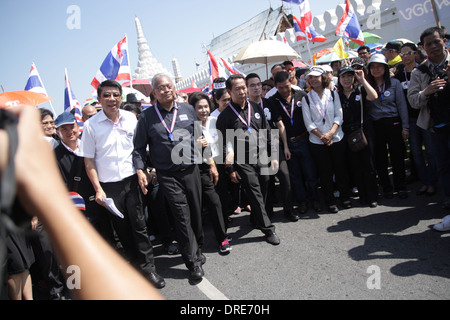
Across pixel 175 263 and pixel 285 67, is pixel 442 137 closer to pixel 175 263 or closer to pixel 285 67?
pixel 285 67

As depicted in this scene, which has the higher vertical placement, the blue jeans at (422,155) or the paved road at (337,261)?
the blue jeans at (422,155)

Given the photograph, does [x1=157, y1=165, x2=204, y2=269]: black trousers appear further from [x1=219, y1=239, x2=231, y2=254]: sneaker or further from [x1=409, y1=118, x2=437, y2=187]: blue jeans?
[x1=409, y1=118, x2=437, y2=187]: blue jeans

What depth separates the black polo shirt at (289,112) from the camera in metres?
4.78

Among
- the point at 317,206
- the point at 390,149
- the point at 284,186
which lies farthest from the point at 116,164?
the point at 390,149

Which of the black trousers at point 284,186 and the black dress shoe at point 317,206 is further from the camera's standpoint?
the black dress shoe at point 317,206

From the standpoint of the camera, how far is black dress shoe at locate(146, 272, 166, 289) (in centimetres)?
334

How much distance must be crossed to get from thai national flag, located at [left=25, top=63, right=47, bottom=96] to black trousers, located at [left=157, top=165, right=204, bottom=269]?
203 inches

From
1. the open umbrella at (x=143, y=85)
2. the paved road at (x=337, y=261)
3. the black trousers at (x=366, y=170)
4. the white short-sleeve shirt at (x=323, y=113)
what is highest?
the open umbrella at (x=143, y=85)

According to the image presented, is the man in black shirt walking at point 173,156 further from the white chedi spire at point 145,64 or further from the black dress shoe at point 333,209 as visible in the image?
the white chedi spire at point 145,64

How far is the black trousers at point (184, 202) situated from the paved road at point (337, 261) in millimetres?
315

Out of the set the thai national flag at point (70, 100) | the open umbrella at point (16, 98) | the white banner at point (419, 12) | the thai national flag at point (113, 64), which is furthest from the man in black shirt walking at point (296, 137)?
the thai national flag at point (70, 100)

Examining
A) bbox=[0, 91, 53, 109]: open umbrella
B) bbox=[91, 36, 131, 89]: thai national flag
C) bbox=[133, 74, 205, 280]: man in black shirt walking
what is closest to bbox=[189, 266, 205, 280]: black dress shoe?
bbox=[133, 74, 205, 280]: man in black shirt walking
